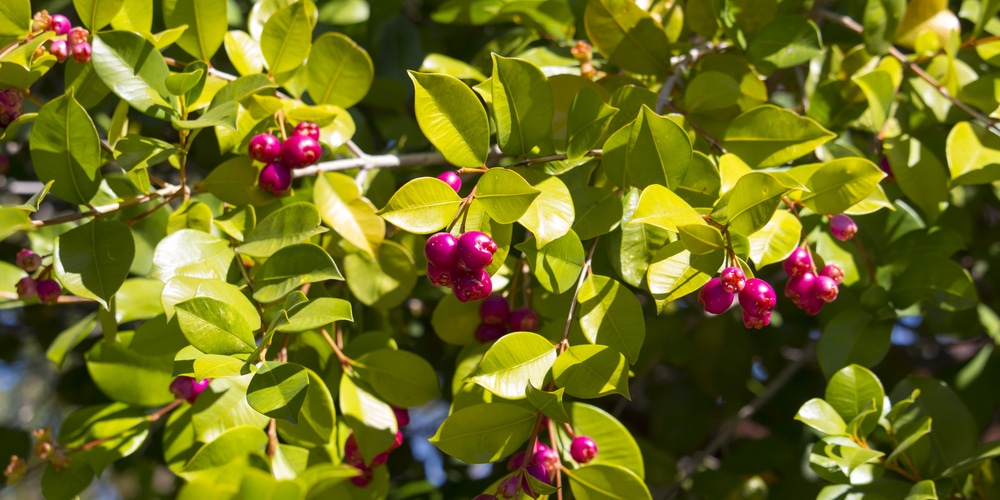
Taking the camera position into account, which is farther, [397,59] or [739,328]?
[739,328]

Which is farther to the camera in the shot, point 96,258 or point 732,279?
point 96,258

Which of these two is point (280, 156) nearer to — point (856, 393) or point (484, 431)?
point (484, 431)

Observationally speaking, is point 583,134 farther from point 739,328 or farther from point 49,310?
point 49,310

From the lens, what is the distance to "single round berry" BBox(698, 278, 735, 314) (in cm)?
94

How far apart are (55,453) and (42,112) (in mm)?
574

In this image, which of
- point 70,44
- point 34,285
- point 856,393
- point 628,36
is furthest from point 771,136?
point 34,285

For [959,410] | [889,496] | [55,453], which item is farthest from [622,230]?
[55,453]

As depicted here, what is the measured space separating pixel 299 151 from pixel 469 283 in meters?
0.40

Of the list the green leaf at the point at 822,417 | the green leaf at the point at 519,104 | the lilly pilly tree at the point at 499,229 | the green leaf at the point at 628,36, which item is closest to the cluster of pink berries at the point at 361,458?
the lilly pilly tree at the point at 499,229

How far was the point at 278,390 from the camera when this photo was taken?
924 millimetres

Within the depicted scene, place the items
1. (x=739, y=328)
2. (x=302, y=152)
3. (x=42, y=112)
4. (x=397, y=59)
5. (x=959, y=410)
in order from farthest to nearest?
1. (x=739, y=328)
2. (x=397, y=59)
3. (x=959, y=410)
4. (x=302, y=152)
5. (x=42, y=112)

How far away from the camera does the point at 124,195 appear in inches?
49.3

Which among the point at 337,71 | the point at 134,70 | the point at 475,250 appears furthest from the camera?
the point at 337,71

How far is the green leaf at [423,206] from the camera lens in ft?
3.00
